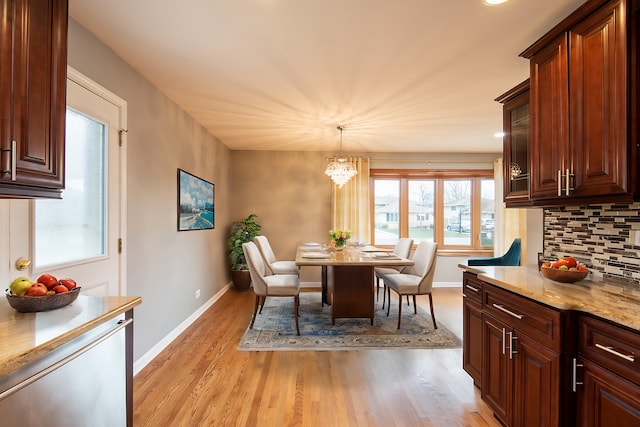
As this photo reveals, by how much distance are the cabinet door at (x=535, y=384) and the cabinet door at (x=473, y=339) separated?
0.43 metres

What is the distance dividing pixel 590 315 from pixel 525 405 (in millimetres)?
651

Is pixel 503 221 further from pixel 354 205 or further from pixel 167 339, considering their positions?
pixel 167 339

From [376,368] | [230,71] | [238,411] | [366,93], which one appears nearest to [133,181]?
[230,71]

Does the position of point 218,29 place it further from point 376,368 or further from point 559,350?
point 376,368

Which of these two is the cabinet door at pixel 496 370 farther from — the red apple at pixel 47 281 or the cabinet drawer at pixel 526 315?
the red apple at pixel 47 281

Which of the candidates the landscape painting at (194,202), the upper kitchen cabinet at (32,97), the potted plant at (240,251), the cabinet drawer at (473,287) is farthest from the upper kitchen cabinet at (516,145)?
the potted plant at (240,251)

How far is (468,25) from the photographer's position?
78.4 inches

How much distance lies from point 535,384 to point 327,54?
2424 millimetres

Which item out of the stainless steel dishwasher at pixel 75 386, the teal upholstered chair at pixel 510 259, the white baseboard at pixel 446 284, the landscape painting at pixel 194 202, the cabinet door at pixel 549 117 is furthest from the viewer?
the white baseboard at pixel 446 284

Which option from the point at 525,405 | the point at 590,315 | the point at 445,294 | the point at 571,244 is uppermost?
the point at 571,244

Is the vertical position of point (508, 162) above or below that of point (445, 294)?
above

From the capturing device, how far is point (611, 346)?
1249 mm

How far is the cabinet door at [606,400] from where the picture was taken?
1.16m

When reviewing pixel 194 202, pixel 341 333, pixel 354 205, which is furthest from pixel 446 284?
pixel 194 202
